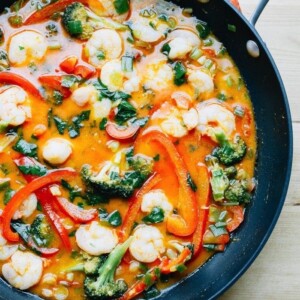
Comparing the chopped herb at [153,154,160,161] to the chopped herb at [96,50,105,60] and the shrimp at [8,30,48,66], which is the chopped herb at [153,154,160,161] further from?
the shrimp at [8,30,48,66]

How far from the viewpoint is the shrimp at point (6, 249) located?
12.4 ft

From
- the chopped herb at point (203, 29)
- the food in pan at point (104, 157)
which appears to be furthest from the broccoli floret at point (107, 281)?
the chopped herb at point (203, 29)

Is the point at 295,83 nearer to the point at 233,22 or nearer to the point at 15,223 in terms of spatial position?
the point at 233,22

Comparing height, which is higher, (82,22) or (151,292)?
(82,22)

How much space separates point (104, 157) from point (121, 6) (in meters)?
0.92

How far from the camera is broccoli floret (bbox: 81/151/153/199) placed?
3701 mm

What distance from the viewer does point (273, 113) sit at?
3869mm

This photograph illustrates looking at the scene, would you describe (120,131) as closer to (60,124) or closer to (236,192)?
(60,124)

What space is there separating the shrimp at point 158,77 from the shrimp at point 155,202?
2.05 ft

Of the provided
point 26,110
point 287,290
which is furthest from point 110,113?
point 287,290

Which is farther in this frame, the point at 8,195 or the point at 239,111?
the point at 239,111

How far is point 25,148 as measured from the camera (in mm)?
3758

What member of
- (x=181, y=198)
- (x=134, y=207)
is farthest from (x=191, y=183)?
(x=134, y=207)

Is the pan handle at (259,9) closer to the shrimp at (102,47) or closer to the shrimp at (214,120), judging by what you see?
the shrimp at (214,120)
